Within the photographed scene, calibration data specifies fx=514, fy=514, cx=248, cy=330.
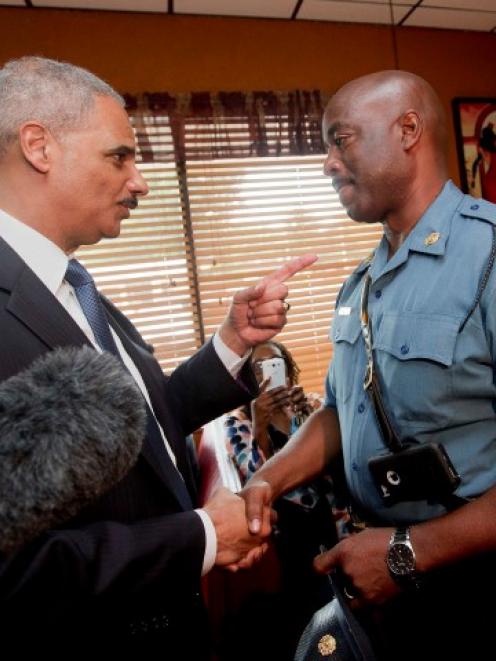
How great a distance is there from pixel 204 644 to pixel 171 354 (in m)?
2.14

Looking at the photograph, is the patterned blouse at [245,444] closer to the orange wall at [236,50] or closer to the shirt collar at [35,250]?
the shirt collar at [35,250]

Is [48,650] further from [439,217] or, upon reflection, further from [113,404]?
[439,217]

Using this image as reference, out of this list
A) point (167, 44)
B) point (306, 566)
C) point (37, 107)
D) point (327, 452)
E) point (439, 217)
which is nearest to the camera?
point (37, 107)

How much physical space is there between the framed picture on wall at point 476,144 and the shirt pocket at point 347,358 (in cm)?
268

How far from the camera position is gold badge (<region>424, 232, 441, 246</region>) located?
121cm

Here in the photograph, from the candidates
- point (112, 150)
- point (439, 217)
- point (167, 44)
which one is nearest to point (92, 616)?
point (112, 150)

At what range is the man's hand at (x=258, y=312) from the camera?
1331mm

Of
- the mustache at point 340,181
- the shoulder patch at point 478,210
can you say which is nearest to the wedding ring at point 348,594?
the shoulder patch at point 478,210

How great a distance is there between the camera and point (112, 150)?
1191 millimetres

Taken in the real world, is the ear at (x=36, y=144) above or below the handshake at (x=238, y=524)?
above

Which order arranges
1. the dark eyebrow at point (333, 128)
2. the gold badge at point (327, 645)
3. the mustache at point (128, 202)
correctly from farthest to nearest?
the dark eyebrow at point (333, 128)
the mustache at point (128, 202)
the gold badge at point (327, 645)

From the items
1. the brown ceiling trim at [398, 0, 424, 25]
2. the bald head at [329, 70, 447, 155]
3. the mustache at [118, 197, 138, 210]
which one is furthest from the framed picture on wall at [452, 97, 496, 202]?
the mustache at [118, 197, 138, 210]

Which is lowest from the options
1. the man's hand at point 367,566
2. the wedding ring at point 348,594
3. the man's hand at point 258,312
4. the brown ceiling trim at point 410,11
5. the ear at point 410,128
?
the wedding ring at point 348,594

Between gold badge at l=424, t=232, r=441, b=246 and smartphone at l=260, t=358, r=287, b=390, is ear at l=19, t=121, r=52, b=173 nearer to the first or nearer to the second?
gold badge at l=424, t=232, r=441, b=246
